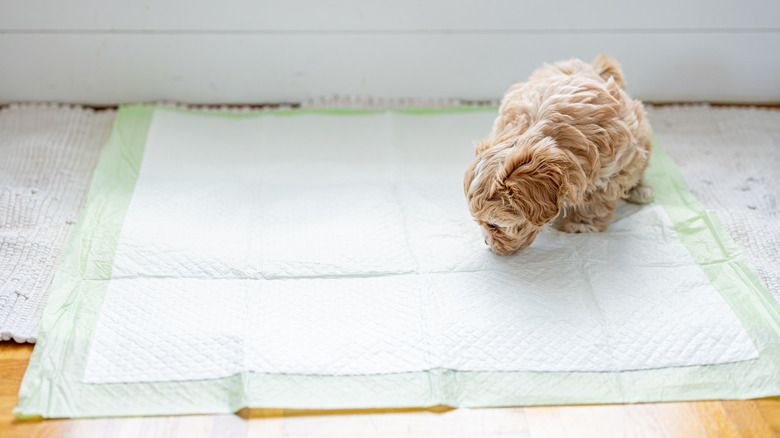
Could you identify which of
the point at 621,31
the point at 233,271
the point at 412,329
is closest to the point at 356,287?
the point at 412,329

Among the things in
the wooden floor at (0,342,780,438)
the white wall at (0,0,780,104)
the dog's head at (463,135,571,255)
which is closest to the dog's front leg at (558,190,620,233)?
the dog's head at (463,135,571,255)

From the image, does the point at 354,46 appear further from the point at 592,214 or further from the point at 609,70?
the point at 592,214

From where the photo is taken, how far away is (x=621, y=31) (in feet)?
9.52

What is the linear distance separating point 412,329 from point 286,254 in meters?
0.52

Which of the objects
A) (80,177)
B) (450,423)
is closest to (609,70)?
(450,423)

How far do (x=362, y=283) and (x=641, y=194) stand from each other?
1.09 meters

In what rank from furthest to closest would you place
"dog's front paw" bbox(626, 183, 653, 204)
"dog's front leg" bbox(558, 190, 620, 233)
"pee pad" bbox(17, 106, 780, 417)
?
"dog's front paw" bbox(626, 183, 653, 204) → "dog's front leg" bbox(558, 190, 620, 233) → "pee pad" bbox(17, 106, 780, 417)

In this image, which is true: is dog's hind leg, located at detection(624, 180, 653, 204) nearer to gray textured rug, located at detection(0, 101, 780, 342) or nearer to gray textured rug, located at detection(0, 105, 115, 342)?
gray textured rug, located at detection(0, 101, 780, 342)

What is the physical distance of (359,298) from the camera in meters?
2.07

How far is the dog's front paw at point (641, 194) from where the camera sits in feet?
8.02

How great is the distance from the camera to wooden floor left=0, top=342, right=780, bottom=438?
1.71 meters

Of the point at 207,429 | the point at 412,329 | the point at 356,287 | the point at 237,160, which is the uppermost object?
the point at 237,160

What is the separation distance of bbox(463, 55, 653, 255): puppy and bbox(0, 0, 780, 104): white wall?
69 cm

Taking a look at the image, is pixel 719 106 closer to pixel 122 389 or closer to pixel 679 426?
pixel 679 426
